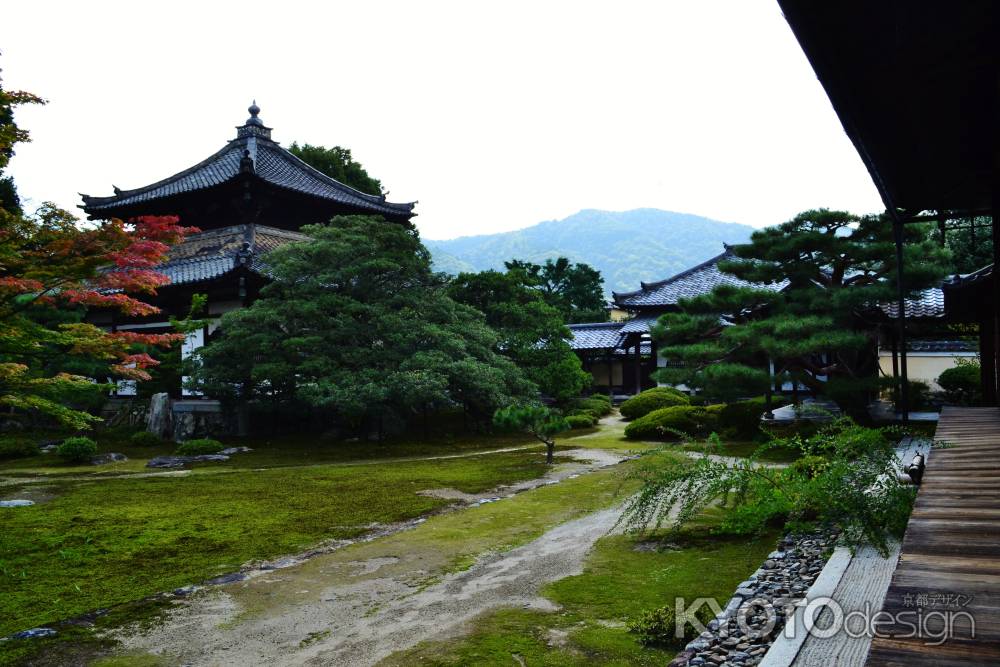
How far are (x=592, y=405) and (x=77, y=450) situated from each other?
14290mm

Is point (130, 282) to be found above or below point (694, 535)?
above

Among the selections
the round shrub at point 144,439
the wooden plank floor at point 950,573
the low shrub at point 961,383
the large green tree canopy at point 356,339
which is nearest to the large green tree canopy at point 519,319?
the large green tree canopy at point 356,339

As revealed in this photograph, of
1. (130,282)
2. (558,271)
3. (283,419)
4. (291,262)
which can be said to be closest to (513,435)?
(283,419)

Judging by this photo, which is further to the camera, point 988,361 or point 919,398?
point 919,398

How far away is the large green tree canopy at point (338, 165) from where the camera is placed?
31484 mm

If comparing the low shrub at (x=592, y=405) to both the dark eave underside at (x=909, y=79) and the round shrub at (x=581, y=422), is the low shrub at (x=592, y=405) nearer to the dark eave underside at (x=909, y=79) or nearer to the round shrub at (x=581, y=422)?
the round shrub at (x=581, y=422)

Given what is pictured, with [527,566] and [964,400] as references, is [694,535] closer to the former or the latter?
[527,566]

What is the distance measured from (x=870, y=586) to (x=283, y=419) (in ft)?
50.5

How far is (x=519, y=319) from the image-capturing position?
18750 millimetres

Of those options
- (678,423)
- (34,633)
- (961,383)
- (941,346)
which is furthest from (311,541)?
(941,346)

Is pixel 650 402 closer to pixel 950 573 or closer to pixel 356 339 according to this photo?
pixel 356 339

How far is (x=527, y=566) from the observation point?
219 inches

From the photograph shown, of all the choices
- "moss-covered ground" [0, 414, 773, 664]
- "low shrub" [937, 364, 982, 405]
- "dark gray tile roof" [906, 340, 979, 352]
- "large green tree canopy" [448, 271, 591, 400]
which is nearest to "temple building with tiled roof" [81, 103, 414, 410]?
"large green tree canopy" [448, 271, 591, 400]

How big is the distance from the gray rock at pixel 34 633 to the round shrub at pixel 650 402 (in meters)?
17.0
